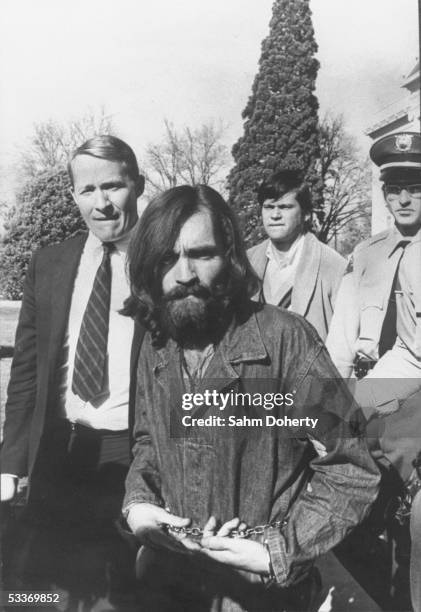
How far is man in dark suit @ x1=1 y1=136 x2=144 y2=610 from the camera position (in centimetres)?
255

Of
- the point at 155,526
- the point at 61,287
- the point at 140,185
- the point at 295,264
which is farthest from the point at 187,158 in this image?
the point at 155,526

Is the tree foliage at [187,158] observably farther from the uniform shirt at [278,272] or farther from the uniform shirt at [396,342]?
the uniform shirt at [396,342]

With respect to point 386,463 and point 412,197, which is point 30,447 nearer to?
point 386,463

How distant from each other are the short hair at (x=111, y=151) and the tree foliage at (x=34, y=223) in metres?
0.12

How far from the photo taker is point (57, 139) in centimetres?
266

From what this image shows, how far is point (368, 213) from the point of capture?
253cm

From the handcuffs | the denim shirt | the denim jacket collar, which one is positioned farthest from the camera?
the handcuffs

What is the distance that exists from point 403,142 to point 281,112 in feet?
1.74

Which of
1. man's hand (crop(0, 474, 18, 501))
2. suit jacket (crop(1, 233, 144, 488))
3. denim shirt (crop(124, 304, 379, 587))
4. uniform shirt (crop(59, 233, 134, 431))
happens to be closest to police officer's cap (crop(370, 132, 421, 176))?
denim shirt (crop(124, 304, 379, 587))

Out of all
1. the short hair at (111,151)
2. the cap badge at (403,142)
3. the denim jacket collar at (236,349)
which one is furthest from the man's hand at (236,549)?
the cap badge at (403,142)

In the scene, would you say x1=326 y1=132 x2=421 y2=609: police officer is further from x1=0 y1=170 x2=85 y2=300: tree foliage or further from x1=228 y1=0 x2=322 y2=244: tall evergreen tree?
x1=0 y1=170 x2=85 y2=300: tree foliage

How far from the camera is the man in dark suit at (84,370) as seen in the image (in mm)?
2551

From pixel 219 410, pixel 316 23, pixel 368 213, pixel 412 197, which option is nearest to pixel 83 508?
pixel 219 410

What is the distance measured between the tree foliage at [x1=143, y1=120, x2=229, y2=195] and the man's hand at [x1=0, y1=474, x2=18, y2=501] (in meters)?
1.42
